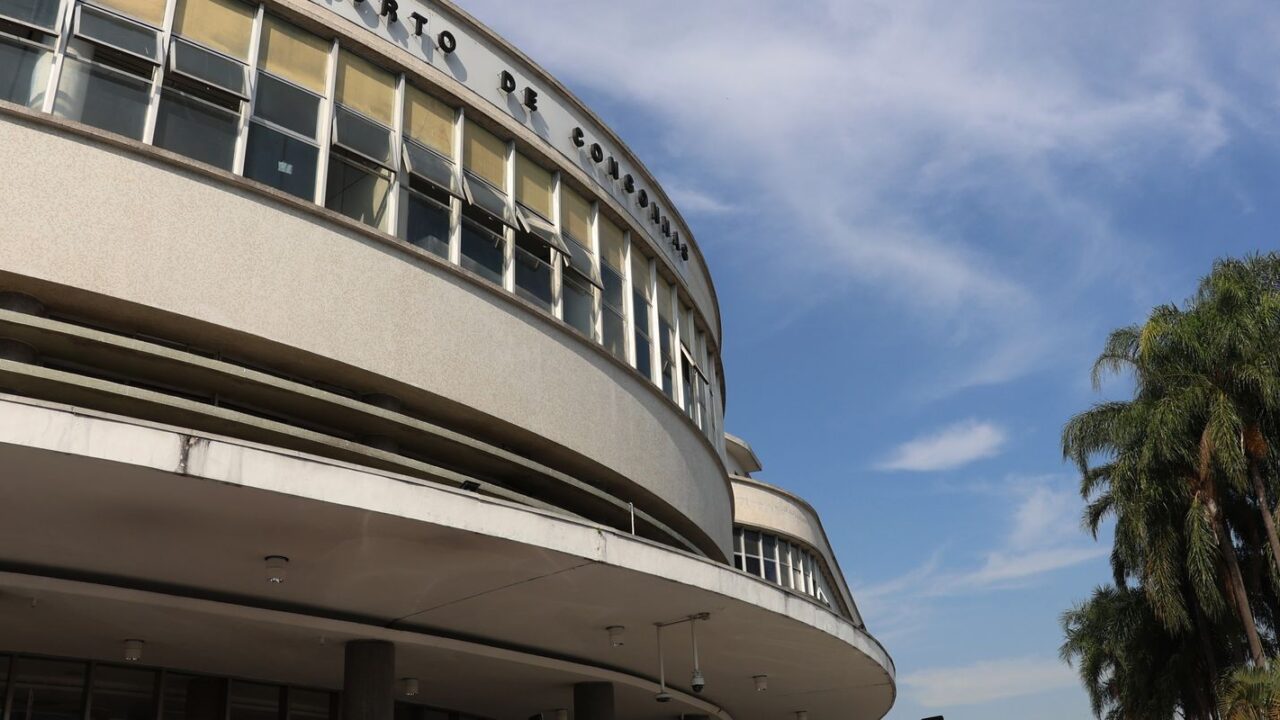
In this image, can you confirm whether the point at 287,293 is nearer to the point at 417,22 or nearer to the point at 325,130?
the point at 325,130

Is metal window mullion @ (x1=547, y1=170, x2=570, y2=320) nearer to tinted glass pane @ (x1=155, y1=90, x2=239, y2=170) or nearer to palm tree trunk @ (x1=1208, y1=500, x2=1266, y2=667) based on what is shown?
tinted glass pane @ (x1=155, y1=90, x2=239, y2=170)

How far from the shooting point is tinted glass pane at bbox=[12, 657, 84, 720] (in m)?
11.9

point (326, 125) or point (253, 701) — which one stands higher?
point (326, 125)

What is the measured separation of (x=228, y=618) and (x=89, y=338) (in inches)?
121

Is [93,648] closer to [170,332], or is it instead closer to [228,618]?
[228,618]

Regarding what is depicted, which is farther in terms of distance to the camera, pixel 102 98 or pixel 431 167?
pixel 431 167

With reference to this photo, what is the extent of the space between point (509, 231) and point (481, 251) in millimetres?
648

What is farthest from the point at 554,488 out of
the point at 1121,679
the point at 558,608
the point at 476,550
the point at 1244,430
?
the point at 1121,679

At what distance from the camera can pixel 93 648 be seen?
39.6 ft

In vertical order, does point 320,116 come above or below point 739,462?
below

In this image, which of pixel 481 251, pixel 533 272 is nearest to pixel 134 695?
pixel 481 251

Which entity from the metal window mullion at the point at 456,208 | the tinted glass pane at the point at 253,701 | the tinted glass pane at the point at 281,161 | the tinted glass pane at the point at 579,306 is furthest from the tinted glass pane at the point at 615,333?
the tinted glass pane at the point at 253,701

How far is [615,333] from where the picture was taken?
1639 cm

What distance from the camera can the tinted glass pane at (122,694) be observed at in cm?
1245
